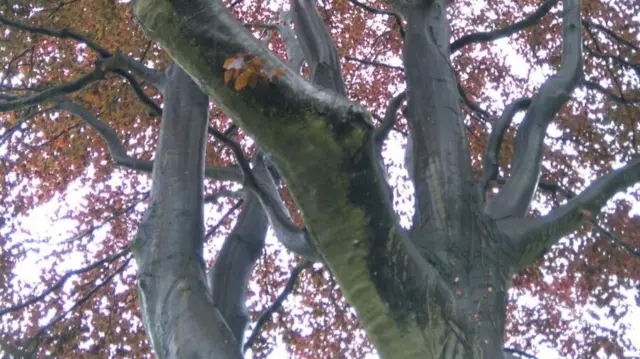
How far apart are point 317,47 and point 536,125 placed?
1563 mm

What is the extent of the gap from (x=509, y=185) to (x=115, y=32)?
5.63 metres

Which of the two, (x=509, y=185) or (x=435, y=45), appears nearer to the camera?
(x=509, y=185)

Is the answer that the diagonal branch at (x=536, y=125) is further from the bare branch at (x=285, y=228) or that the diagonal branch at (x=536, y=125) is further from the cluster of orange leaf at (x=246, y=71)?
the cluster of orange leaf at (x=246, y=71)

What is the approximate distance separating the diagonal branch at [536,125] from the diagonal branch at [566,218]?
0.50 ft

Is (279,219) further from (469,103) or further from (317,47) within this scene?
(469,103)

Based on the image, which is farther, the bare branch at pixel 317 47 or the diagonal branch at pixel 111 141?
the diagonal branch at pixel 111 141

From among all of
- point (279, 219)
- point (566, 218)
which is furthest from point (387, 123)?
point (566, 218)

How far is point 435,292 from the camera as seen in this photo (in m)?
3.51

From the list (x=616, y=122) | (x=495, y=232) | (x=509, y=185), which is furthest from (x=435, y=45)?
(x=616, y=122)

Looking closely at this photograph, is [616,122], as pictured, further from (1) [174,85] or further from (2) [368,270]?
(2) [368,270]

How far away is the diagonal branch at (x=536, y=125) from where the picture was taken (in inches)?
173

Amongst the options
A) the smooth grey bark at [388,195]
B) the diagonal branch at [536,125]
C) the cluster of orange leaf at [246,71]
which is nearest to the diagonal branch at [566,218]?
the smooth grey bark at [388,195]

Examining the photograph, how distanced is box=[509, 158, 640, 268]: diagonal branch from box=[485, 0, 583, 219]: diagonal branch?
15cm

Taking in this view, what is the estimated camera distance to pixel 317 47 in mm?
4992
